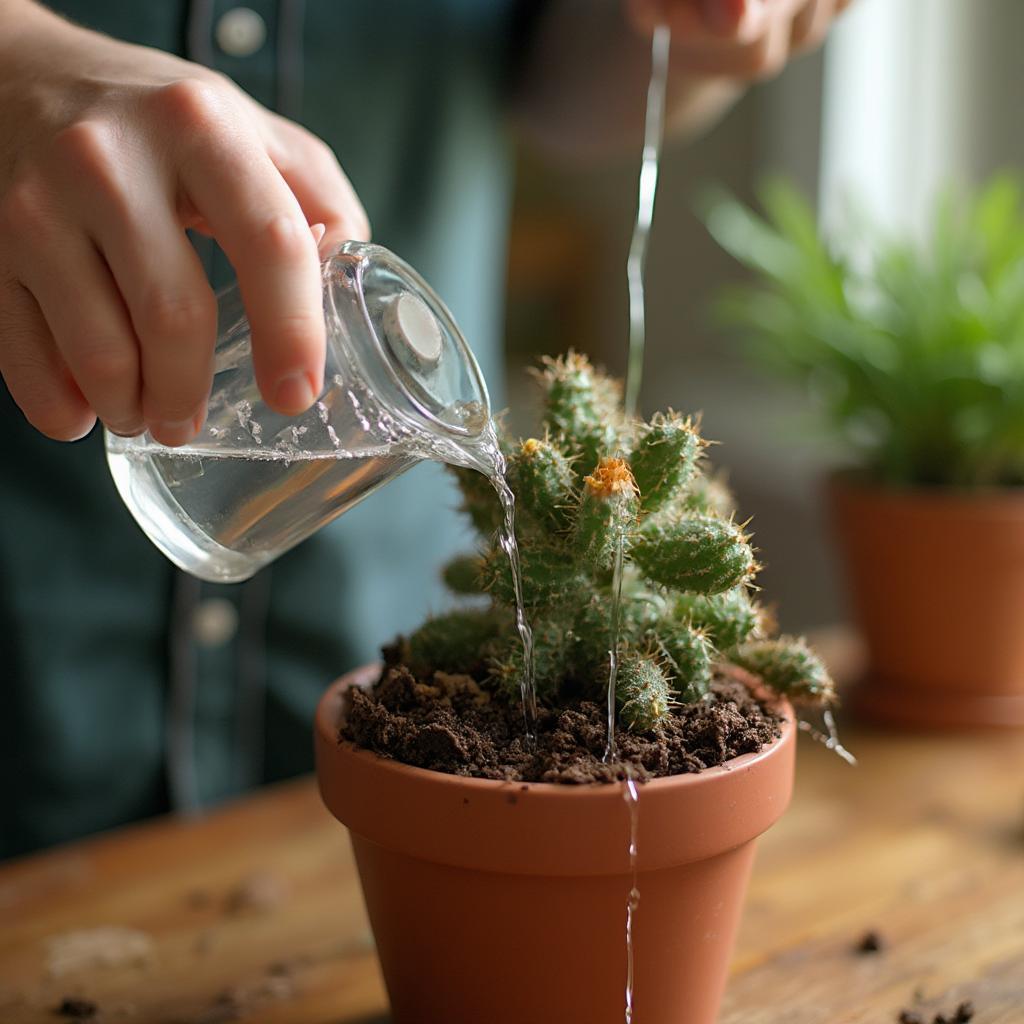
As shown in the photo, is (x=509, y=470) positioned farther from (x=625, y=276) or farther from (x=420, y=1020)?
(x=625, y=276)

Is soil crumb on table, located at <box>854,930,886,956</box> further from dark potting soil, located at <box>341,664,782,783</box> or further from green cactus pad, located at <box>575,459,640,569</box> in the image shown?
green cactus pad, located at <box>575,459,640,569</box>

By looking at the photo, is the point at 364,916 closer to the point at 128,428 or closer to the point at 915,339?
the point at 128,428

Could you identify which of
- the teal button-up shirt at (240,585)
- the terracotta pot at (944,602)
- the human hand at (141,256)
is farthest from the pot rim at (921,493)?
the human hand at (141,256)

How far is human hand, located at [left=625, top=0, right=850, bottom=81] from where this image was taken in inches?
35.2

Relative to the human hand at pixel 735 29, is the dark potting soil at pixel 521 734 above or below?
below

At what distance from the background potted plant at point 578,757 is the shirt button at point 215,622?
482 mm

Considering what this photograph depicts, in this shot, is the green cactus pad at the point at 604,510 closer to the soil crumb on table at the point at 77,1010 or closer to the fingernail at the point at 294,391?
the fingernail at the point at 294,391

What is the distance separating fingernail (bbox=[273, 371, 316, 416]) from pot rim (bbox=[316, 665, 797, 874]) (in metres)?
0.19

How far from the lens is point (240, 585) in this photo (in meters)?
1.17

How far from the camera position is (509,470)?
0.67 metres

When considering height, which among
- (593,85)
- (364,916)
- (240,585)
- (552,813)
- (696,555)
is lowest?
(364,916)

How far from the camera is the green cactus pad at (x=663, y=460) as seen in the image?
2.18ft

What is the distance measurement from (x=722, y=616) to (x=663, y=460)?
98 mm

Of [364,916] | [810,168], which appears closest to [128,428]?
[364,916]
